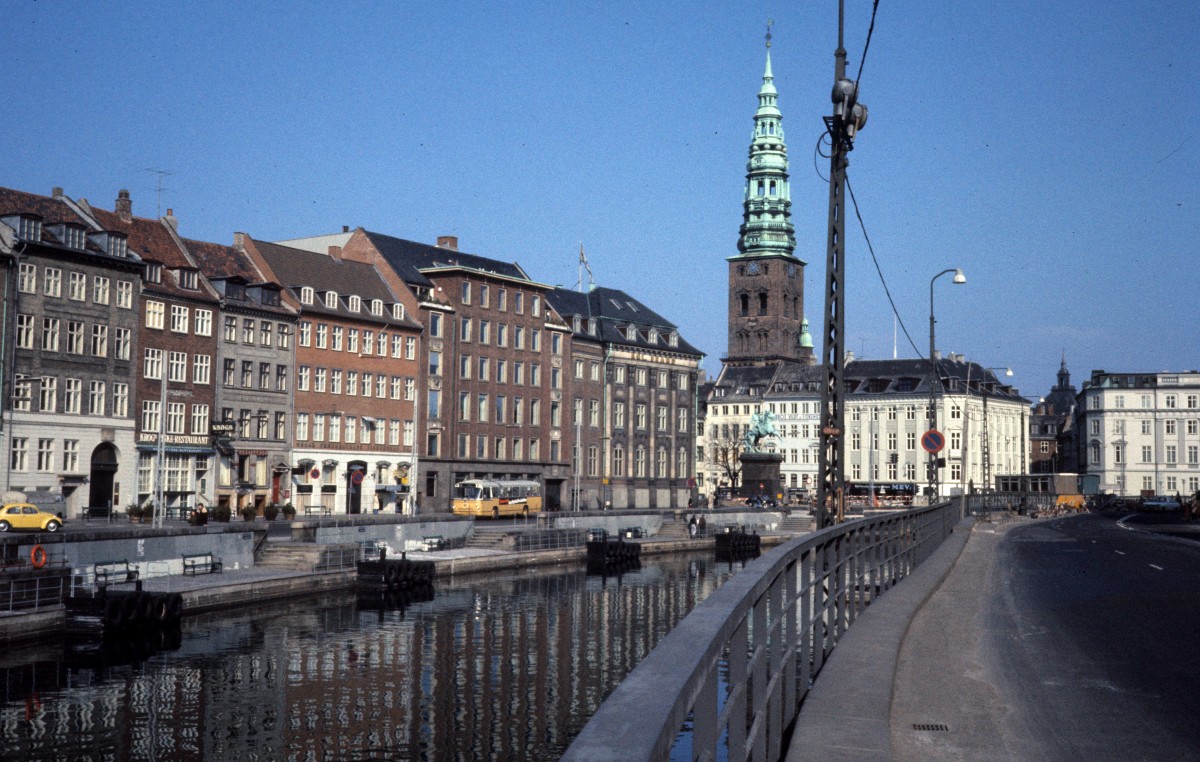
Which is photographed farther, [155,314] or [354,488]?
[354,488]

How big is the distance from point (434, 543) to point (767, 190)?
4650 inches

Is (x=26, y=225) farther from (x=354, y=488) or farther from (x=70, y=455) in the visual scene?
(x=354, y=488)

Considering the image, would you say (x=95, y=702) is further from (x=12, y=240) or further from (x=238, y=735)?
(x=12, y=240)

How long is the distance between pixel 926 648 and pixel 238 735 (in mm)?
17808

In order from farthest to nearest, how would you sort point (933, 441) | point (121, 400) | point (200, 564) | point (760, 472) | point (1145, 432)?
point (1145, 432), point (760, 472), point (121, 400), point (200, 564), point (933, 441)

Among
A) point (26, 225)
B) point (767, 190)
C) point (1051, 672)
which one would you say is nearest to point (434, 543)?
point (26, 225)

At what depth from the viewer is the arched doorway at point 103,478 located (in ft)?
224

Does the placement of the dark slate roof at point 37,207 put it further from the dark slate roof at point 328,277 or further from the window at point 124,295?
the dark slate roof at point 328,277

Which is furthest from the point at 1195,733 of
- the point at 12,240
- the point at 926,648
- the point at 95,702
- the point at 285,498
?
the point at 285,498

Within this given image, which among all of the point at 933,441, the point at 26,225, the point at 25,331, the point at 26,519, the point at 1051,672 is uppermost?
the point at 26,225

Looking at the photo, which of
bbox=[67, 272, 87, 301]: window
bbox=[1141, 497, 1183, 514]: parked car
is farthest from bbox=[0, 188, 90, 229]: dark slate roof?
bbox=[1141, 497, 1183, 514]: parked car

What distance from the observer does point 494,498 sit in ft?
311

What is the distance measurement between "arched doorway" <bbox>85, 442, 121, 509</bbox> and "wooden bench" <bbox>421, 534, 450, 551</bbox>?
53.3 feet

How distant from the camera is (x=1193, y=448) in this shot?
170 meters
